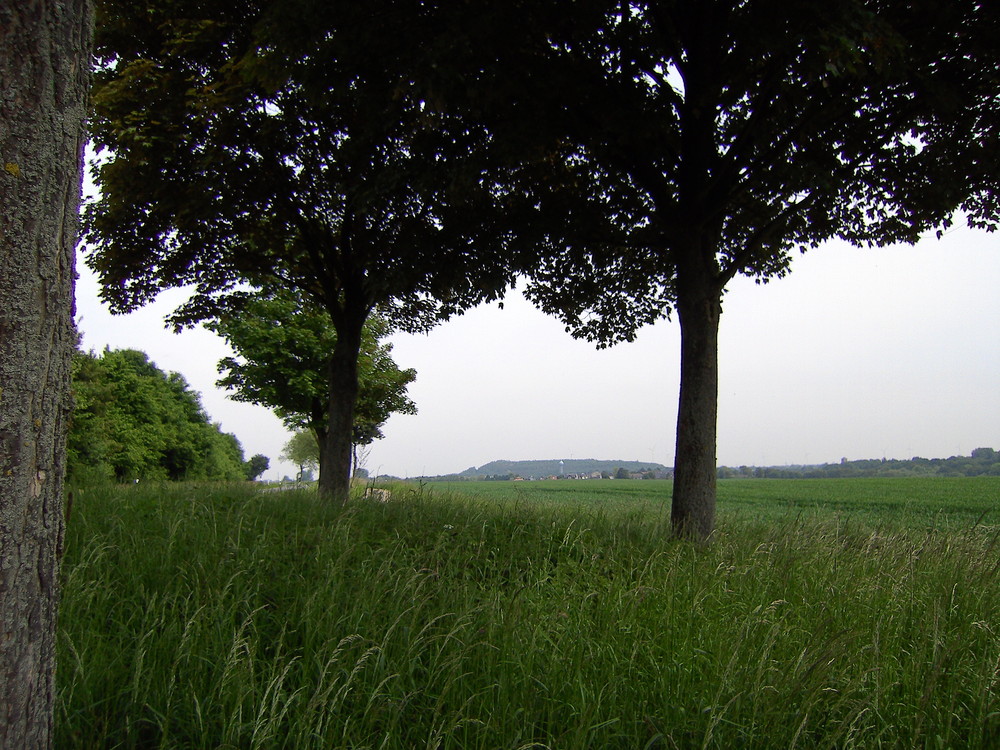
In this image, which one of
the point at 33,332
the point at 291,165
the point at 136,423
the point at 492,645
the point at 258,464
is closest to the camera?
the point at 33,332

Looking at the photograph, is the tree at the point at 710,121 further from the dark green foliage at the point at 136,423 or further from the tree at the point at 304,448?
the tree at the point at 304,448

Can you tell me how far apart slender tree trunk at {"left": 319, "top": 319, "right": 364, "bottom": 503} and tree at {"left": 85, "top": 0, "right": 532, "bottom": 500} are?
25mm

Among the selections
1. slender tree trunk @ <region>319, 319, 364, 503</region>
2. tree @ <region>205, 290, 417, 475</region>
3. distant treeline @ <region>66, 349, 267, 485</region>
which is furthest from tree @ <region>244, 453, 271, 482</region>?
slender tree trunk @ <region>319, 319, 364, 503</region>

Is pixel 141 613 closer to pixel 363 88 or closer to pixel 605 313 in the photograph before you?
pixel 363 88

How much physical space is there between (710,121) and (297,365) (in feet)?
56.1

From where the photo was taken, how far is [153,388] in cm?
3303

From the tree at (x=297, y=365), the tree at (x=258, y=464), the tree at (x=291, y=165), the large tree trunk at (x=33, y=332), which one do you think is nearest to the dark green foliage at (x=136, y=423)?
the tree at (x=297, y=365)

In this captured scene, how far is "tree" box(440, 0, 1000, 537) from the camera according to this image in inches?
241

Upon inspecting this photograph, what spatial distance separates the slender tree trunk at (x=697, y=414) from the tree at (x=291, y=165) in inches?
98.8

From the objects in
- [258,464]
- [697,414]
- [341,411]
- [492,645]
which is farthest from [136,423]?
[258,464]

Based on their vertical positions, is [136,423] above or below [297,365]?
below

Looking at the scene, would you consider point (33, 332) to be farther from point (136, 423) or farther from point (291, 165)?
point (136, 423)

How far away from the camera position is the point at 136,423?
30.0 m

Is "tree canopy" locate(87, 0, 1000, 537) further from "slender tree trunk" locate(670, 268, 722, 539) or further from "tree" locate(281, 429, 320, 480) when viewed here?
"tree" locate(281, 429, 320, 480)
